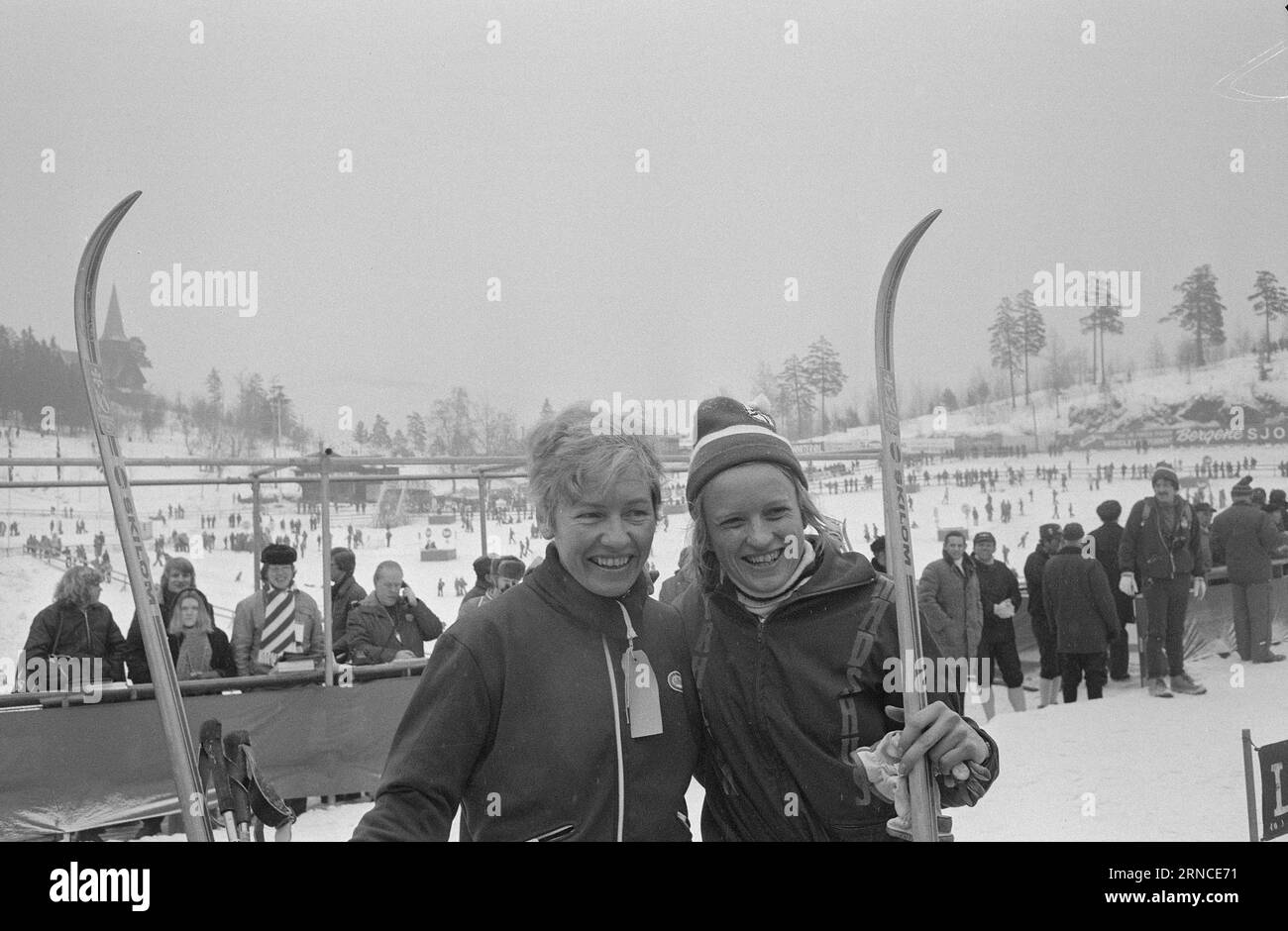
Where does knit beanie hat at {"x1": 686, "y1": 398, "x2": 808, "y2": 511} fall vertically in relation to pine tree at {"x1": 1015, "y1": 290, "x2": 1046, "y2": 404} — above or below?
below

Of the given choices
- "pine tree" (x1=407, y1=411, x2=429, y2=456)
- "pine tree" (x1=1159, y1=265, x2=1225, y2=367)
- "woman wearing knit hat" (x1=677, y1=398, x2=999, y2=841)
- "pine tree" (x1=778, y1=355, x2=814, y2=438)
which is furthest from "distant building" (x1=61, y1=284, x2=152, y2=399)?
"pine tree" (x1=1159, y1=265, x2=1225, y2=367)

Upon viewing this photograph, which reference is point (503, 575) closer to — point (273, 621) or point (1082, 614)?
point (273, 621)

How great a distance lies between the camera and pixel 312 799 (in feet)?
11.2

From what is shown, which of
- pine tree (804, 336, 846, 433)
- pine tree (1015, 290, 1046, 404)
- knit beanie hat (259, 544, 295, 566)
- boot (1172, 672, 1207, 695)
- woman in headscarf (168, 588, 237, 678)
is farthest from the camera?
pine tree (1015, 290, 1046, 404)

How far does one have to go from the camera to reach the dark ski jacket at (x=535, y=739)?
3.17 feet

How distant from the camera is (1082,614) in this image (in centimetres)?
407

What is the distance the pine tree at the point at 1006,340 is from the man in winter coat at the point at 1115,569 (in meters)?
0.92

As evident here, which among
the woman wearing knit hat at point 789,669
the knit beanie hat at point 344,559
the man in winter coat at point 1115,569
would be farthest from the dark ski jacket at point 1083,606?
the woman wearing knit hat at point 789,669

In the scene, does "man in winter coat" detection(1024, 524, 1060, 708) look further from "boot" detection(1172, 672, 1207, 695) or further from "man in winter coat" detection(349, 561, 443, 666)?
"man in winter coat" detection(349, 561, 443, 666)

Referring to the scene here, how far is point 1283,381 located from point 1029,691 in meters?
2.67

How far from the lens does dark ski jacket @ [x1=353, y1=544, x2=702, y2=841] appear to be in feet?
3.17

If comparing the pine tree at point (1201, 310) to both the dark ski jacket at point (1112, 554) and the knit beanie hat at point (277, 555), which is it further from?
the knit beanie hat at point (277, 555)

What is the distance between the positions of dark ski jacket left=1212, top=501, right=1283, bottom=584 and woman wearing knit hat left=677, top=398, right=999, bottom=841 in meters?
3.93

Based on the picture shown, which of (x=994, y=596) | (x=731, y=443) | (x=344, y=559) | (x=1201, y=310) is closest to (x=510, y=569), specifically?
(x=344, y=559)
